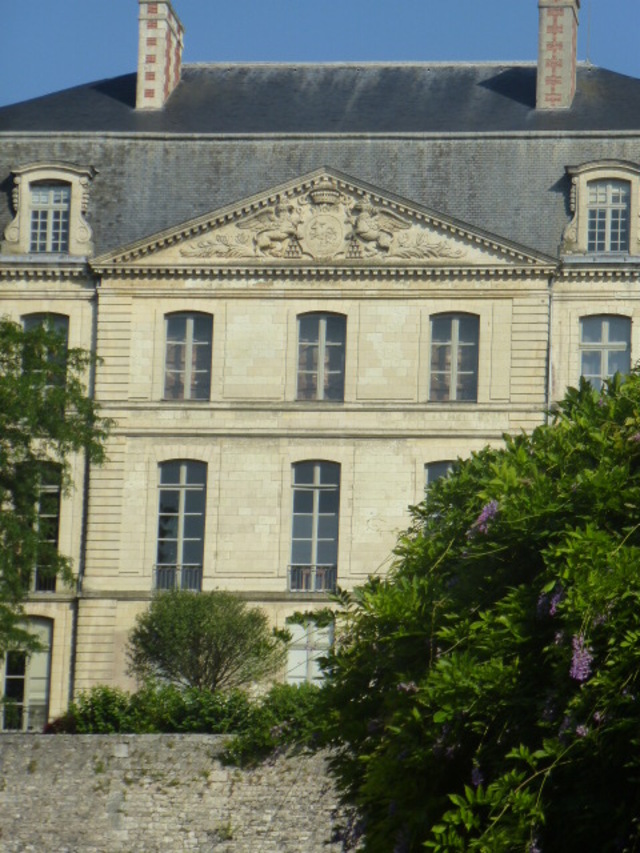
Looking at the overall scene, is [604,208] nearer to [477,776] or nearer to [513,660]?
[513,660]

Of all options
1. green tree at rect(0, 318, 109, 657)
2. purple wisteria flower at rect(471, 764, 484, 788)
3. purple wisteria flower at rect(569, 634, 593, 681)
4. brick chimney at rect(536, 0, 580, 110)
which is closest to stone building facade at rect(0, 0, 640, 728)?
brick chimney at rect(536, 0, 580, 110)

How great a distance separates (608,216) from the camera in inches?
1705

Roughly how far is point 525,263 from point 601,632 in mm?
22886

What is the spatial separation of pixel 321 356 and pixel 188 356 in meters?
2.22

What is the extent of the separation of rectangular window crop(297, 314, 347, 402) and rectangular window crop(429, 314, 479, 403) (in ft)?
5.06

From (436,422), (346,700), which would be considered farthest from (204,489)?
(346,700)

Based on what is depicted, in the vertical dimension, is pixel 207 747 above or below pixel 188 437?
below

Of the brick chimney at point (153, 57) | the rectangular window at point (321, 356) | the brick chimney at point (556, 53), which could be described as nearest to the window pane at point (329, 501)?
the rectangular window at point (321, 356)

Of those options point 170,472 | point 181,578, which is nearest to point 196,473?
point 170,472

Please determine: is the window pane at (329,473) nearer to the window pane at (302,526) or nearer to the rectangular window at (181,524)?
the window pane at (302,526)

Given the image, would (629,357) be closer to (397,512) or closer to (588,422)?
(397,512)

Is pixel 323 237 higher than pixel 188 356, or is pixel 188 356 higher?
pixel 323 237

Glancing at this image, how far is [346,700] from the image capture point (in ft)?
80.4

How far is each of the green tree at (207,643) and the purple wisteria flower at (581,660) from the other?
1903 cm
